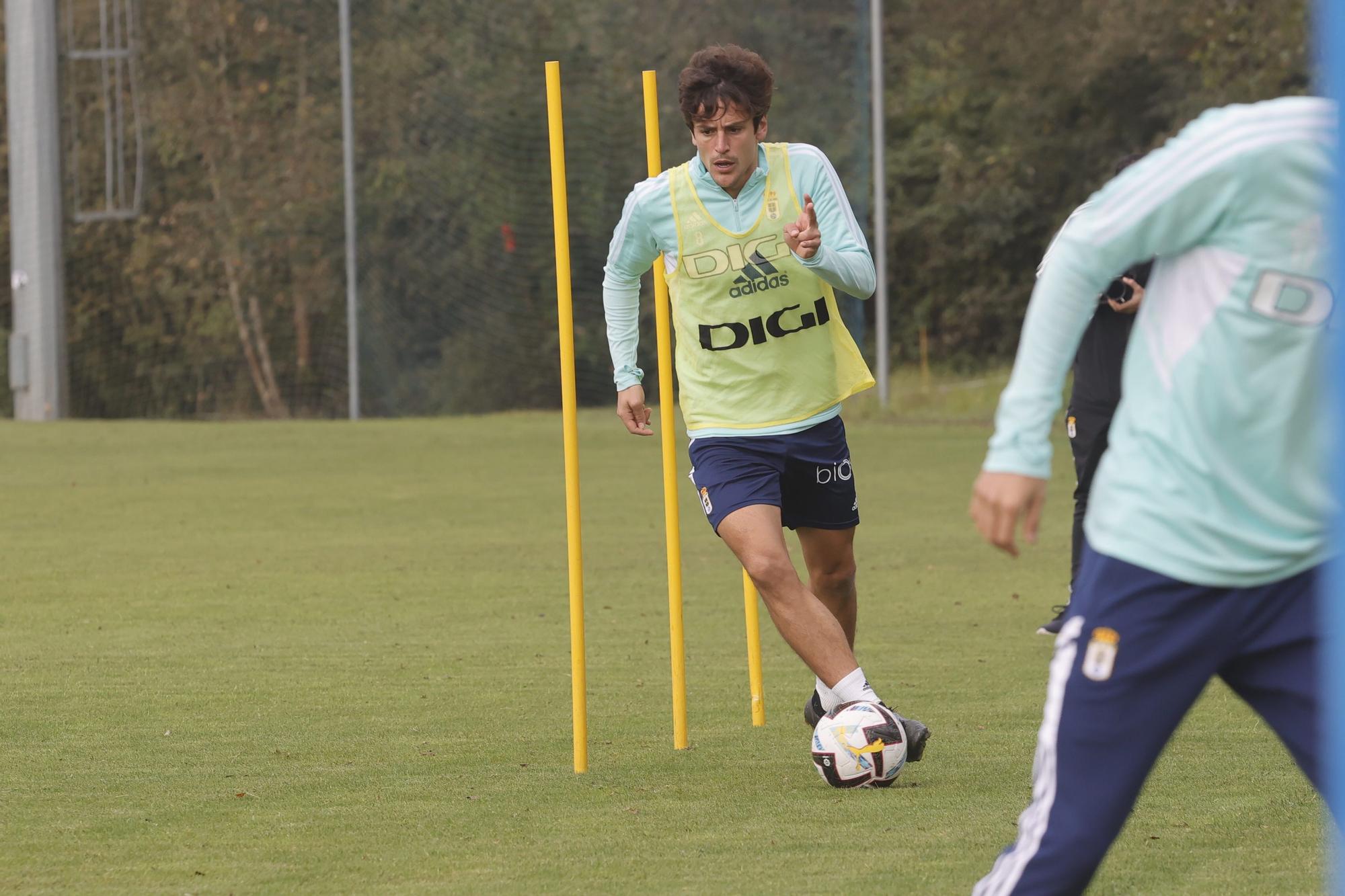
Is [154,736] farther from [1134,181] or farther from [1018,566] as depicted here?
[1018,566]

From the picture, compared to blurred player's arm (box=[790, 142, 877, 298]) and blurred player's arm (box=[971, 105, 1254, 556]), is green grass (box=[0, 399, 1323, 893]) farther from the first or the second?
blurred player's arm (box=[971, 105, 1254, 556])

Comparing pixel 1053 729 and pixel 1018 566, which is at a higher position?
pixel 1053 729

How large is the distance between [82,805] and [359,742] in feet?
3.46

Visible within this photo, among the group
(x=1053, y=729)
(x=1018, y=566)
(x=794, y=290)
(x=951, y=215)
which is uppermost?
(x=951, y=215)

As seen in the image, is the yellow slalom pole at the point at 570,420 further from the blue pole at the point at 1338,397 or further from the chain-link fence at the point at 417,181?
the chain-link fence at the point at 417,181

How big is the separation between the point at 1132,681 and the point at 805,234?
227cm

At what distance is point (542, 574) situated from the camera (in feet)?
34.5

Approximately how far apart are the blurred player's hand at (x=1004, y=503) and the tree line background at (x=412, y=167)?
813 inches

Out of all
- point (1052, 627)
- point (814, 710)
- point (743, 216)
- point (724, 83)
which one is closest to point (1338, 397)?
point (724, 83)

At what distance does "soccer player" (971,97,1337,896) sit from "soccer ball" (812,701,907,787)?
7.28 feet

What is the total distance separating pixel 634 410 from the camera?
5.62 meters

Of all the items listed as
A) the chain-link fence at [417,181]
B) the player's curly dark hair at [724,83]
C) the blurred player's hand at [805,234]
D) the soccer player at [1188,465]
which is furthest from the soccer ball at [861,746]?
the chain-link fence at [417,181]

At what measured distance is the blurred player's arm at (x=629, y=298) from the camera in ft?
18.1

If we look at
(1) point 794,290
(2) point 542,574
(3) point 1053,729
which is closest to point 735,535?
(1) point 794,290
